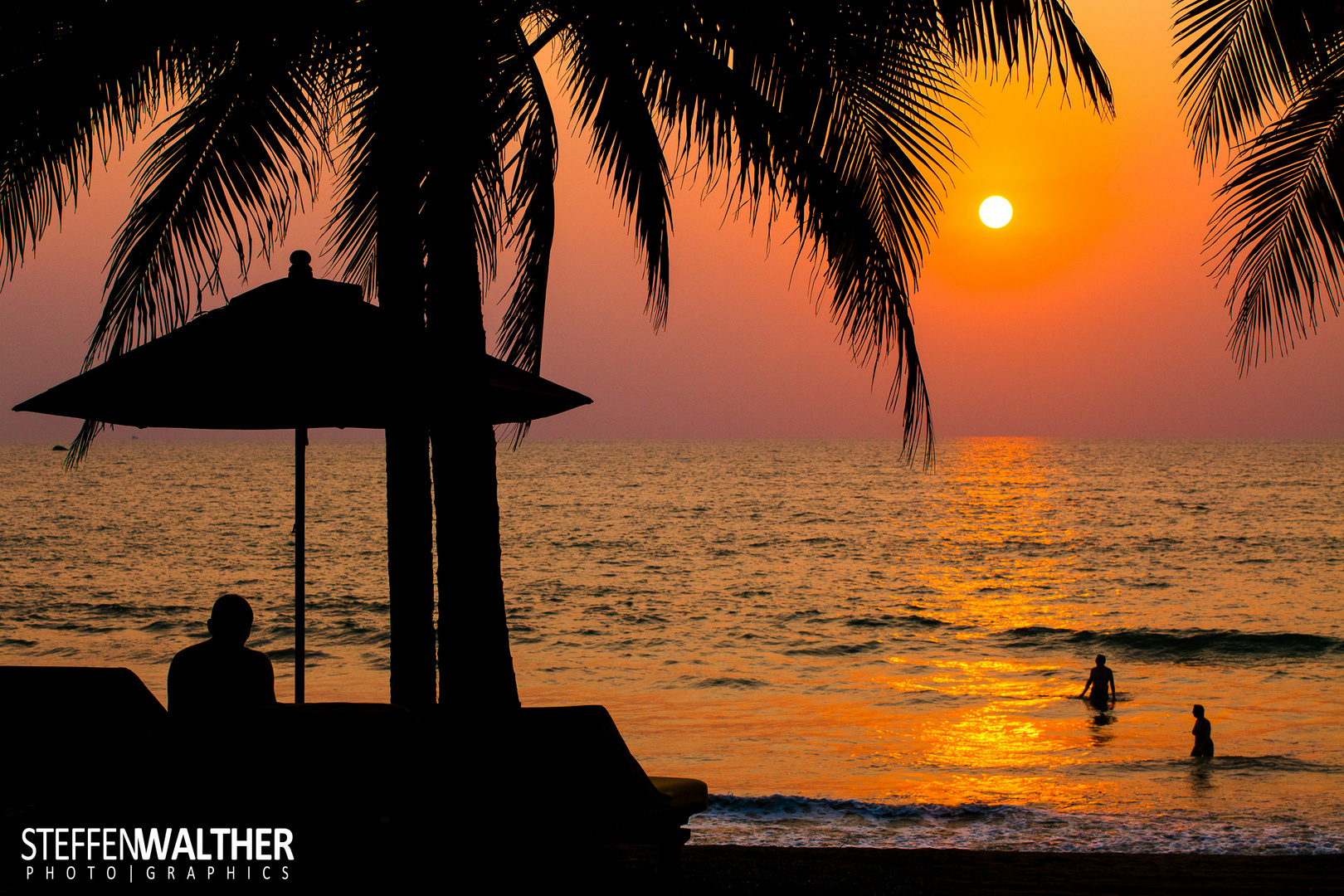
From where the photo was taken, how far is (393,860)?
12.3 ft

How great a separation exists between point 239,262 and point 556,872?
420cm

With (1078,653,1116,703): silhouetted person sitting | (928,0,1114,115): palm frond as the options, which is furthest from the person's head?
(1078,653,1116,703): silhouetted person sitting

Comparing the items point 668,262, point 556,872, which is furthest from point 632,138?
point 556,872

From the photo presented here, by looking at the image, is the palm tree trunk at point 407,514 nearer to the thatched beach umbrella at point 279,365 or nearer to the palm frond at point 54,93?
the thatched beach umbrella at point 279,365

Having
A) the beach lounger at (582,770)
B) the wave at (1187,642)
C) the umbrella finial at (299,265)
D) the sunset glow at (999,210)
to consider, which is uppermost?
the sunset glow at (999,210)

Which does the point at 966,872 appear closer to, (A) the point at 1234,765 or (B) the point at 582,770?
(B) the point at 582,770

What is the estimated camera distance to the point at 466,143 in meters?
4.74

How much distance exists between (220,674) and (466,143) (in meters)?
2.66

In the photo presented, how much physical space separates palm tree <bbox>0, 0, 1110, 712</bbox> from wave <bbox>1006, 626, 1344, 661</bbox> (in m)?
23.7

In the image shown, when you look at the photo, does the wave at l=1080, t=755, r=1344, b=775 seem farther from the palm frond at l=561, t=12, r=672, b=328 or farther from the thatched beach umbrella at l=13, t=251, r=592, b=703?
the thatched beach umbrella at l=13, t=251, r=592, b=703

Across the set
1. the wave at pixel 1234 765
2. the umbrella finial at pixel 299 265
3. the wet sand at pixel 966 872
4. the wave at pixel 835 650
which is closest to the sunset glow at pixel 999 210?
the wet sand at pixel 966 872

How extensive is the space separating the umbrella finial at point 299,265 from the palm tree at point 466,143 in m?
0.56

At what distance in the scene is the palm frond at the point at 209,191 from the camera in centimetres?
563

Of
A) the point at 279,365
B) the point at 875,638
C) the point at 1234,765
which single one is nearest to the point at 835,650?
the point at 875,638
